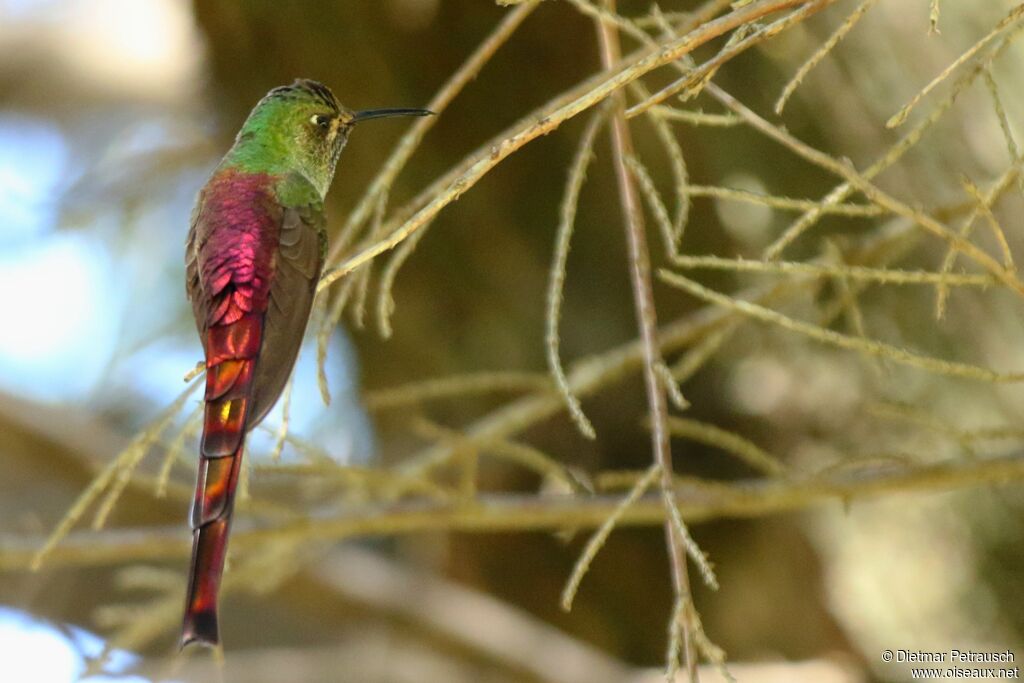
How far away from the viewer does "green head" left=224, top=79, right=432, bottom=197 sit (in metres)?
2.56

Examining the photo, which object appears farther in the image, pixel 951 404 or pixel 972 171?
pixel 951 404

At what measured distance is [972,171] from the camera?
2.88 metres

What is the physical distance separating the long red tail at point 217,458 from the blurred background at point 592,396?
3.56ft

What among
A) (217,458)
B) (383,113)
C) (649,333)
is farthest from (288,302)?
(383,113)

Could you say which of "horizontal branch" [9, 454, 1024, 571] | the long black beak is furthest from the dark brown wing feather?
"horizontal branch" [9, 454, 1024, 571]

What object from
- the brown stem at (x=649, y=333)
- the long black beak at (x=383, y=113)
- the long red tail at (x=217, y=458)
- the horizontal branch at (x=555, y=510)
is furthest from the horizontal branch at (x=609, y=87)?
the horizontal branch at (x=555, y=510)

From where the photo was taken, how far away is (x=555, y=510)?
252cm

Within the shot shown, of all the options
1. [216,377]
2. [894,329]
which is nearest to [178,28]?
[894,329]

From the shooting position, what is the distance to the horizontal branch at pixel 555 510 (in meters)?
2.26

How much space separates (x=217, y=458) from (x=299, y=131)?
1083mm

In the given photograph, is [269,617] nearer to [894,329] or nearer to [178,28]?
[178,28]

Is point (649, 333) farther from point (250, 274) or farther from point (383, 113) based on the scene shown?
point (383, 113)

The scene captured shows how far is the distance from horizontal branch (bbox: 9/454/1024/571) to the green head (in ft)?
2.30

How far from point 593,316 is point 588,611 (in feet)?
3.40
